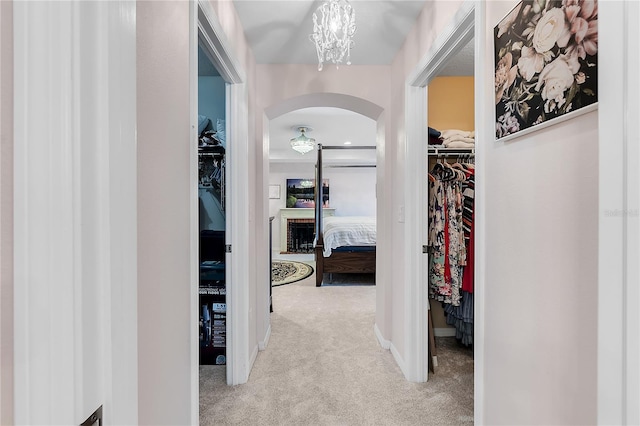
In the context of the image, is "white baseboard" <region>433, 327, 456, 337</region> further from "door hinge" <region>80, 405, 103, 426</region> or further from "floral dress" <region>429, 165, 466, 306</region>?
"door hinge" <region>80, 405, 103, 426</region>

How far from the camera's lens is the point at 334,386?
210cm

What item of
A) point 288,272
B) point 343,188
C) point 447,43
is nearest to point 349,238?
point 288,272

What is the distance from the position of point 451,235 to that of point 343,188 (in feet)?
18.7

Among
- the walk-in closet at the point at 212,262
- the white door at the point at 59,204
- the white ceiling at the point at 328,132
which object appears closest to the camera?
the white door at the point at 59,204

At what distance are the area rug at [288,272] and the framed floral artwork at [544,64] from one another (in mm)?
4029

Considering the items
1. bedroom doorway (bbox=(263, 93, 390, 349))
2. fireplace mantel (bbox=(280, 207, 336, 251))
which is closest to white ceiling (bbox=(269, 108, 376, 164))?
fireplace mantel (bbox=(280, 207, 336, 251))

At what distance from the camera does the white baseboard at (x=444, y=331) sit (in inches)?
114

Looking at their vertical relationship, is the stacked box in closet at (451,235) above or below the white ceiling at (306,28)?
below

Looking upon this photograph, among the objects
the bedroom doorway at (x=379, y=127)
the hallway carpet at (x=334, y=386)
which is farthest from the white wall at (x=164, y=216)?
the bedroom doorway at (x=379, y=127)

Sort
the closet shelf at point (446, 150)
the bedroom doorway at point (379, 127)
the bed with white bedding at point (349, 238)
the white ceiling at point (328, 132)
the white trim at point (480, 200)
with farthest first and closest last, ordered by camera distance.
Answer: the white ceiling at point (328, 132) < the bed with white bedding at point (349, 238) < the bedroom doorway at point (379, 127) < the closet shelf at point (446, 150) < the white trim at point (480, 200)

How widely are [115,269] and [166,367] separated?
0.84m

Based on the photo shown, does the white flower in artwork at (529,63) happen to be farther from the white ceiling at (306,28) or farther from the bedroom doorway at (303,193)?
the bedroom doorway at (303,193)

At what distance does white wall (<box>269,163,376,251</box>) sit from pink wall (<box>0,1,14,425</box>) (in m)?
7.68
